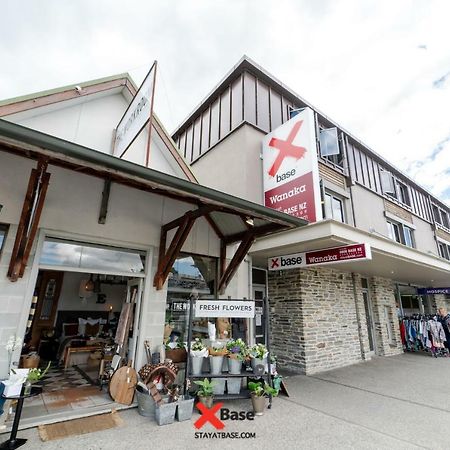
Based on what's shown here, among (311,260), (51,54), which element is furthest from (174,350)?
(51,54)

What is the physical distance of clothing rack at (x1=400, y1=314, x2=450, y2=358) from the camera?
10109mm

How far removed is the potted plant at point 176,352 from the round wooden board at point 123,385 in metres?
0.70

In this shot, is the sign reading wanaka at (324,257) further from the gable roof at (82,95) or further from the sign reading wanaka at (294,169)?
the gable roof at (82,95)

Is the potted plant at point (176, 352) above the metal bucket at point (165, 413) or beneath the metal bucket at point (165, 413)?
above

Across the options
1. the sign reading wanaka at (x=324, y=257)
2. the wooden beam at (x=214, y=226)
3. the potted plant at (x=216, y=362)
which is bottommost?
the potted plant at (x=216, y=362)

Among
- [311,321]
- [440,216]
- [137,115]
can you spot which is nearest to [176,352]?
[311,321]

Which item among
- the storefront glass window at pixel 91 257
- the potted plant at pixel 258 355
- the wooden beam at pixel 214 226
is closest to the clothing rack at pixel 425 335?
→ the potted plant at pixel 258 355

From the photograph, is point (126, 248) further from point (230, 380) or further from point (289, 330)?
point (289, 330)

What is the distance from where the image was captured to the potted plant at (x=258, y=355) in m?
4.56

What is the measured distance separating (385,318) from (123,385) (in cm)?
983

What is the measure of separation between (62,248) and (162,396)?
9.02 ft

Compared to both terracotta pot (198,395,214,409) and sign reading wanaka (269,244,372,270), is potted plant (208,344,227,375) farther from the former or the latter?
sign reading wanaka (269,244,372,270)

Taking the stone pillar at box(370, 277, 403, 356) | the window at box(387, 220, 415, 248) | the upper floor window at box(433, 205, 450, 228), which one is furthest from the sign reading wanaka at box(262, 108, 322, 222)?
the upper floor window at box(433, 205, 450, 228)

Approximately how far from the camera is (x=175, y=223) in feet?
16.2
